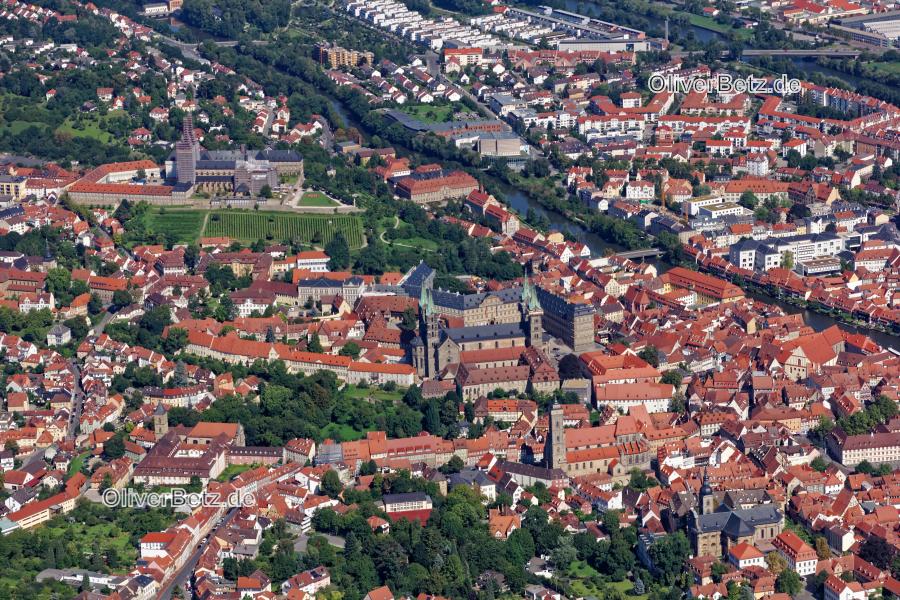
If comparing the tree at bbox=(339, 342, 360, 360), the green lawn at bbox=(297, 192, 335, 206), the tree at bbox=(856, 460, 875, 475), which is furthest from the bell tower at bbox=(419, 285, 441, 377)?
the green lawn at bbox=(297, 192, 335, 206)

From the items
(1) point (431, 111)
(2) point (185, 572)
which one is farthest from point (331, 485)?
(1) point (431, 111)

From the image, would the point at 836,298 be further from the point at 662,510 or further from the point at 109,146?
the point at 109,146

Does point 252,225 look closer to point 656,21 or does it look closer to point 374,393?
point 374,393

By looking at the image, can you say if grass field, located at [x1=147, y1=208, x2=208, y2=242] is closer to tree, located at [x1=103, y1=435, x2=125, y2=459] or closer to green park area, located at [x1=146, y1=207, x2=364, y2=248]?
green park area, located at [x1=146, y1=207, x2=364, y2=248]

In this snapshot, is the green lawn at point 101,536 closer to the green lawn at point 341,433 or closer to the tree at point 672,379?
the green lawn at point 341,433

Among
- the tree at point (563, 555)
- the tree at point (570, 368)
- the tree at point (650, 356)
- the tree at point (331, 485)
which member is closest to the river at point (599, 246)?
the tree at point (650, 356)

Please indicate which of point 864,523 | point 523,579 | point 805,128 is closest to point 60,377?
point 523,579
